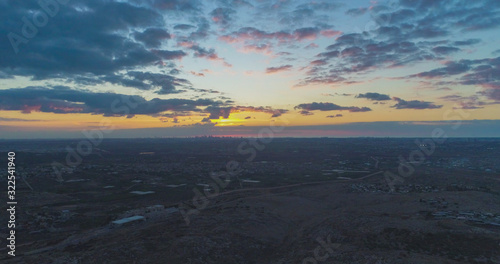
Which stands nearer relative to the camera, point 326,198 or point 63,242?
point 63,242

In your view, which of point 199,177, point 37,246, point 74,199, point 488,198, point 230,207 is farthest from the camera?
point 199,177

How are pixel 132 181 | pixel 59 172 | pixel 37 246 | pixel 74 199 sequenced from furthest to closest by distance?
pixel 59 172
pixel 132 181
pixel 74 199
pixel 37 246

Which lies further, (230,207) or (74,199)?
(74,199)

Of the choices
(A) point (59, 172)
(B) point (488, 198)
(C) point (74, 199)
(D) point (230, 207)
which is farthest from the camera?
(A) point (59, 172)

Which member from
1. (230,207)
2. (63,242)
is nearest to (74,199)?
(63,242)

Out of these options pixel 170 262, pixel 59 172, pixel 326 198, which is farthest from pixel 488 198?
pixel 59 172

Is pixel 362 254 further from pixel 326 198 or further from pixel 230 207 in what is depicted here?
pixel 326 198

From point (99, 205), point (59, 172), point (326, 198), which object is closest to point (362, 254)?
point (326, 198)

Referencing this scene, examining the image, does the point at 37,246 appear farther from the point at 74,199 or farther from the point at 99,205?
the point at 74,199

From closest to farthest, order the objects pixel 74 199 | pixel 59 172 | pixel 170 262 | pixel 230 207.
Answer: pixel 170 262 → pixel 230 207 → pixel 74 199 → pixel 59 172
